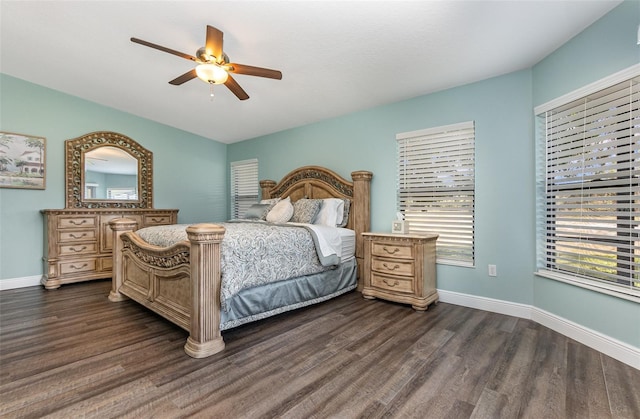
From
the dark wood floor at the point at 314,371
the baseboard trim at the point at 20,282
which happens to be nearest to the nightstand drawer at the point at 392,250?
the dark wood floor at the point at 314,371

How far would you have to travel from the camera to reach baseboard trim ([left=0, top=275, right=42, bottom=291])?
3.71 m

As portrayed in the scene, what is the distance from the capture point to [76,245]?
4047mm

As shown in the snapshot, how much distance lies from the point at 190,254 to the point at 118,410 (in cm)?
95

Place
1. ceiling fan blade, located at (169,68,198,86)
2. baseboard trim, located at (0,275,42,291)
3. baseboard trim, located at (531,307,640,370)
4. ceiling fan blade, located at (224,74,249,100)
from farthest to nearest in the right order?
baseboard trim, located at (0,275,42,291)
ceiling fan blade, located at (224,74,249,100)
ceiling fan blade, located at (169,68,198,86)
baseboard trim, located at (531,307,640,370)

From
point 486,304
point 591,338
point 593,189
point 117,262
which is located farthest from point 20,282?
point 593,189

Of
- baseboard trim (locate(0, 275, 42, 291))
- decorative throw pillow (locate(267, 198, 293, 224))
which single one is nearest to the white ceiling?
decorative throw pillow (locate(267, 198, 293, 224))

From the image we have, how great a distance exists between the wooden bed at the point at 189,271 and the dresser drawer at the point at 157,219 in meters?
1.44

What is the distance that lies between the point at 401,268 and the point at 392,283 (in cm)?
20

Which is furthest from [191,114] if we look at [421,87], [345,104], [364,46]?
[421,87]

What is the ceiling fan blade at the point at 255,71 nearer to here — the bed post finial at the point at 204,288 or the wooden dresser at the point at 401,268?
the bed post finial at the point at 204,288

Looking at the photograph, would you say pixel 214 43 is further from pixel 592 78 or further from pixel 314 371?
pixel 592 78

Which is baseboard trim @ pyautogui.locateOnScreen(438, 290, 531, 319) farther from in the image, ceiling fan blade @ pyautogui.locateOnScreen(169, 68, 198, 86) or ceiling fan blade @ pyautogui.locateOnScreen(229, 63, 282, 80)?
ceiling fan blade @ pyautogui.locateOnScreen(169, 68, 198, 86)

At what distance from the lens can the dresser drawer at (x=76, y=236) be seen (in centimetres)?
394

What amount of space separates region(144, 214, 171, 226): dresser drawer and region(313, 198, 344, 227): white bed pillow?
8.90 feet
